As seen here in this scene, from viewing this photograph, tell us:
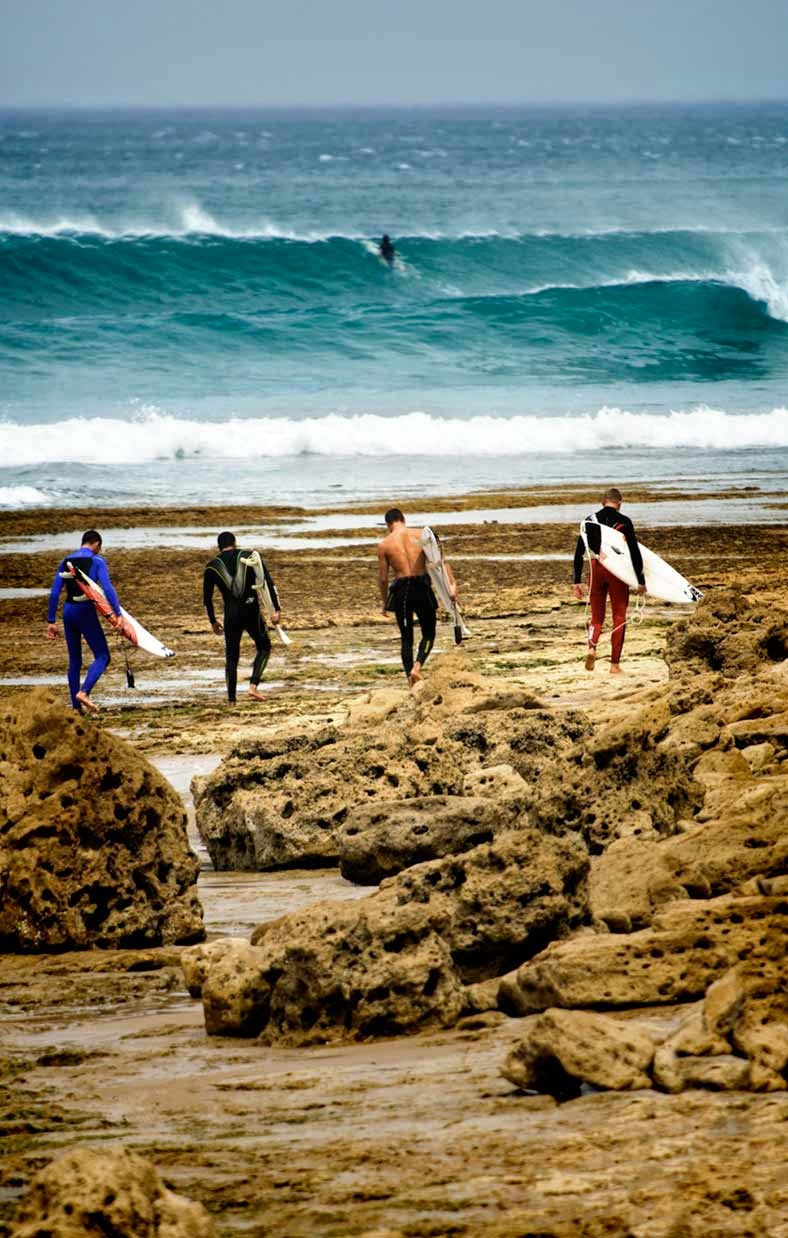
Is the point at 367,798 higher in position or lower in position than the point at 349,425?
lower

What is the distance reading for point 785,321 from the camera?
53906 millimetres

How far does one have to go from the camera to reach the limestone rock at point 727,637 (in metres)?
11.5

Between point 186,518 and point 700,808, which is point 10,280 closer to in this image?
point 186,518

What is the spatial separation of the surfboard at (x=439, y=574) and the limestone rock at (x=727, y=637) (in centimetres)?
216

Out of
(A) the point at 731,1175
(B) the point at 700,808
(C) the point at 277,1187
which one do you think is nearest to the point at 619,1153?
(A) the point at 731,1175

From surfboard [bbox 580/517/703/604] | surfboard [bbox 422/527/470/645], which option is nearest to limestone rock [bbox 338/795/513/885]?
surfboard [bbox 422/527/470/645]

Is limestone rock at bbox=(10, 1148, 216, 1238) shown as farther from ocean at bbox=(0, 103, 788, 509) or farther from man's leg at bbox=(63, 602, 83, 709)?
ocean at bbox=(0, 103, 788, 509)

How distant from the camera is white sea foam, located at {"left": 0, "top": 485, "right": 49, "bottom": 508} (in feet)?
88.2

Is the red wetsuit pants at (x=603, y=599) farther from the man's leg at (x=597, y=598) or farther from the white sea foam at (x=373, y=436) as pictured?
the white sea foam at (x=373, y=436)

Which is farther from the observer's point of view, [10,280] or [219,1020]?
[10,280]

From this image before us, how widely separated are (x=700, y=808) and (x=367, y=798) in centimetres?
171

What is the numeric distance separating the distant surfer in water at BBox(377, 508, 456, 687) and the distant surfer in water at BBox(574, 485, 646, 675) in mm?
1044

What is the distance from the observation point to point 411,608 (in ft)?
45.4

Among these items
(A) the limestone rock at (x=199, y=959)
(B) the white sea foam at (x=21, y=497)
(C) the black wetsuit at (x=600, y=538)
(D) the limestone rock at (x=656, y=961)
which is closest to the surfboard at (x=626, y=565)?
(C) the black wetsuit at (x=600, y=538)
